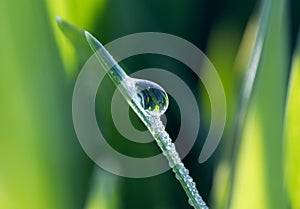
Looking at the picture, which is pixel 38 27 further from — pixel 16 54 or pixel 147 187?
pixel 147 187

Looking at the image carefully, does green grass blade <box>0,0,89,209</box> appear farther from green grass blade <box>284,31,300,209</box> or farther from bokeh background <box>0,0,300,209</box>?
green grass blade <box>284,31,300,209</box>

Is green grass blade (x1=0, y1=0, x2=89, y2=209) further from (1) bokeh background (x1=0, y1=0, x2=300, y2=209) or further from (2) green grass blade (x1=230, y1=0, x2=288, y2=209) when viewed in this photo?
(2) green grass blade (x1=230, y1=0, x2=288, y2=209)

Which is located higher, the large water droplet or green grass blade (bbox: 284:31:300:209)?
the large water droplet

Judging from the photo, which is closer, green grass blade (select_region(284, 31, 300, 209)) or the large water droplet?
the large water droplet

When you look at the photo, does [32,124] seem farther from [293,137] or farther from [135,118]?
[293,137]

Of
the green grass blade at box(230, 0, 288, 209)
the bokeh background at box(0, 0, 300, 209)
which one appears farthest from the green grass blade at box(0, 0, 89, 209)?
the green grass blade at box(230, 0, 288, 209)

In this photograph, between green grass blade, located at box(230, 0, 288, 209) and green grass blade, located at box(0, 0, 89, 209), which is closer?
green grass blade, located at box(230, 0, 288, 209)

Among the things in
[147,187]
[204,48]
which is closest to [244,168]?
[147,187]
